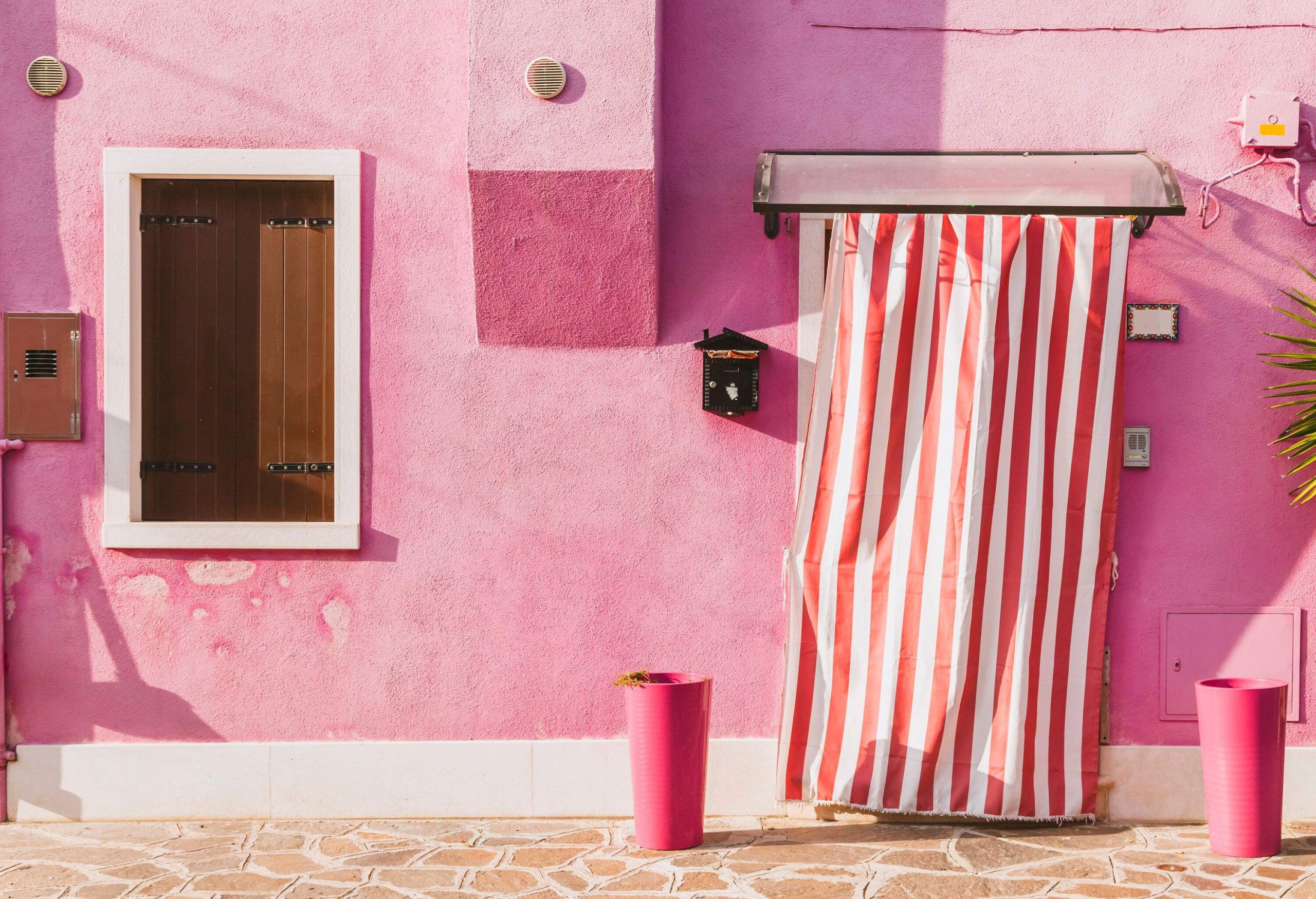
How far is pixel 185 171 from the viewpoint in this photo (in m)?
5.61

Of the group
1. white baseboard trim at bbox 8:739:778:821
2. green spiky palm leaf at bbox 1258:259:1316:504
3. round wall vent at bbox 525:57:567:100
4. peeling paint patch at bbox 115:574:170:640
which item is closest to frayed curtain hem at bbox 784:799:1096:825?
white baseboard trim at bbox 8:739:778:821

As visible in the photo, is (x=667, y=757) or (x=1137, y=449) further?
(x=1137, y=449)

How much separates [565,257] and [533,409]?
0.76 metres

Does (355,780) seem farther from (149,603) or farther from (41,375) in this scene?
(41,375)

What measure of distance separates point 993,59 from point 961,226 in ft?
3.09

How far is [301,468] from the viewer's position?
5.75m

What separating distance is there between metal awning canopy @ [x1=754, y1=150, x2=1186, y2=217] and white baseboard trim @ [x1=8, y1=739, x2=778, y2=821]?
2.64m

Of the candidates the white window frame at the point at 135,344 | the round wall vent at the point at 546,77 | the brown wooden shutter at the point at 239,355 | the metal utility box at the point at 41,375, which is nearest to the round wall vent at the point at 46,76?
the white window frame at the point at 135,344

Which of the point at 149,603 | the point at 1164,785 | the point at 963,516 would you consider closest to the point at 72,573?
the point at 149,603

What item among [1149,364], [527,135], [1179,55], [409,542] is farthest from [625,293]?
[1179,55]

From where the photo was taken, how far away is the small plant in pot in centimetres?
504

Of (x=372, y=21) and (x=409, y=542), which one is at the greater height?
(x=372, y=21)

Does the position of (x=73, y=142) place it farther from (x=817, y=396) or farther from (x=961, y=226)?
(x=961, y=226)

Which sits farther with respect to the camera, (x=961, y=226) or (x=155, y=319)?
(x=155, y=319)
